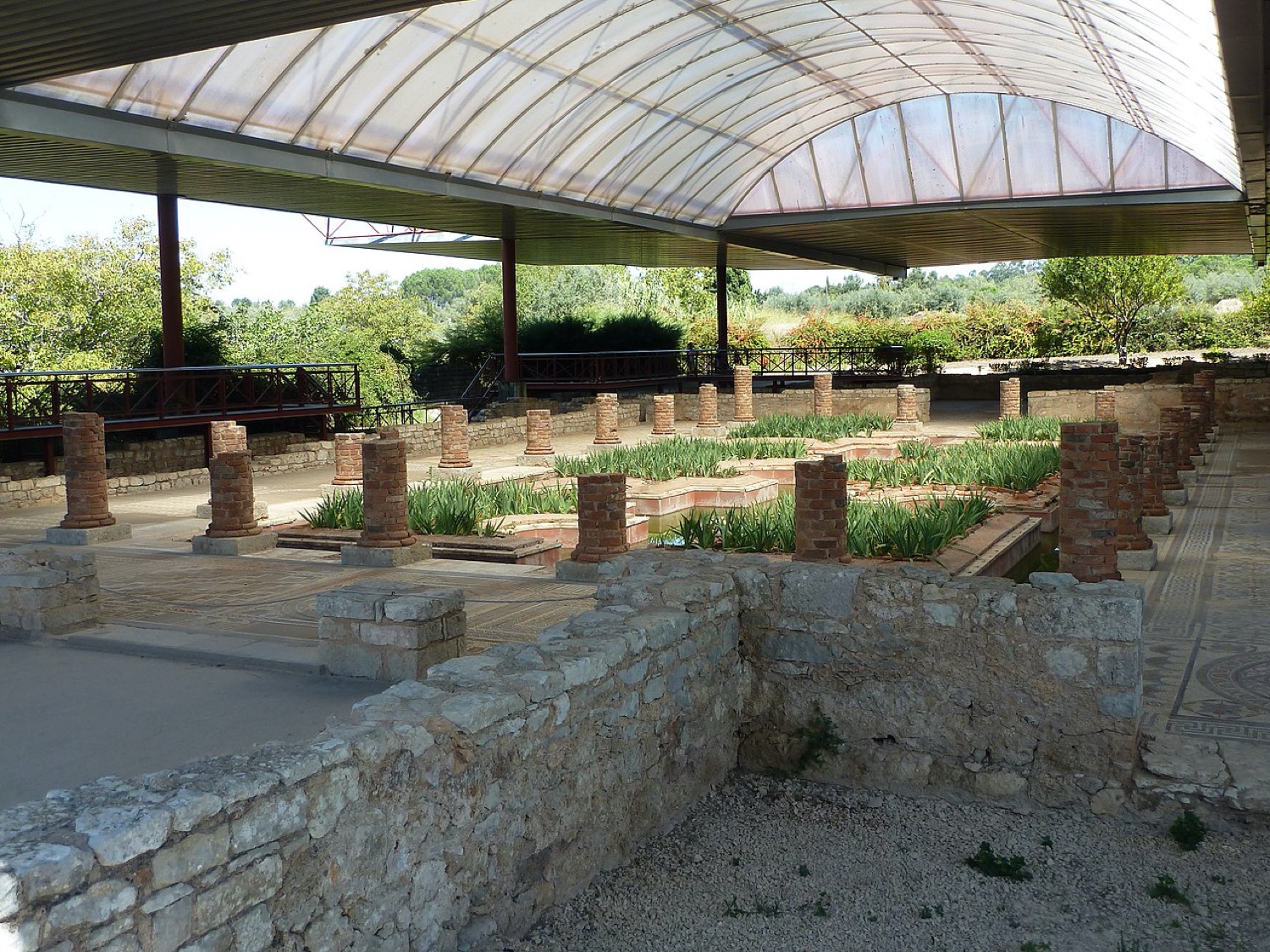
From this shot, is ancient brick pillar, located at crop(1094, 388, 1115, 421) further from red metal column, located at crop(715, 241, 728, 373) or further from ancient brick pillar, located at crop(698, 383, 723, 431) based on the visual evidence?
red metal column, located at crop(715, 241, 728, 373)

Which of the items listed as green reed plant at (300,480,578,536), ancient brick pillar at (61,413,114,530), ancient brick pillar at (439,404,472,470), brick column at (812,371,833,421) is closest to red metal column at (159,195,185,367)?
ancient brick pillar at (439,404,472,470)

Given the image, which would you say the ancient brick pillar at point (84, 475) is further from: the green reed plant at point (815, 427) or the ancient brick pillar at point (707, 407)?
the ancient brick pillar at point (707, 407)

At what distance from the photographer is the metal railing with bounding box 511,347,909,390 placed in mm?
29859

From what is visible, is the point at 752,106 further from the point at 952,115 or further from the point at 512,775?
the point at 512,775

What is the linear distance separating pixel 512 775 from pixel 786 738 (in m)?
2.23

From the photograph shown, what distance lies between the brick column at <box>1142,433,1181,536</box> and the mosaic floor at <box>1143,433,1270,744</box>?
172 millimetres

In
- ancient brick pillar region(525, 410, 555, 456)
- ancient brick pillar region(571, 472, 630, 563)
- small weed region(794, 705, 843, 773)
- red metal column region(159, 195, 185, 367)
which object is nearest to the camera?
small weed region(794, 705, 843, 773)

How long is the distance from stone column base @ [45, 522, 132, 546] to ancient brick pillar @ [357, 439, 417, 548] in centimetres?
360

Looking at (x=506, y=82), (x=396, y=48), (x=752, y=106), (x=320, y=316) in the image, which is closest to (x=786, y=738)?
(x=396, y=48)

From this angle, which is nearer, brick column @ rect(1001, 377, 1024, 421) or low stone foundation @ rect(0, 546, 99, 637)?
low stone foundation @ rect(0, 546, 99, 637)

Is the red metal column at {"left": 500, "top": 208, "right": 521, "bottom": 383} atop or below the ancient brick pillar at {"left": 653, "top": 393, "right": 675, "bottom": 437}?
atop

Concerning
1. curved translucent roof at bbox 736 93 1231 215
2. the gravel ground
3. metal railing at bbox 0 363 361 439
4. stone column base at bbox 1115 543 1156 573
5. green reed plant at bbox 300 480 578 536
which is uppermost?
curved translucent roof at bbox 736 93 1231 215

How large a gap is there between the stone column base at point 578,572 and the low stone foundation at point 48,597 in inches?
139

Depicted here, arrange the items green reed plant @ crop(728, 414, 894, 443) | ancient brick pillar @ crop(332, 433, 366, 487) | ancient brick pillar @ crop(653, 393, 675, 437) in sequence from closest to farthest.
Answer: ancient brick pillar @ crop(332, 433, 366, 487), green reed plant @ crop(728, 414, 894, 443), ancient brick pillar @ crop(653, 393, 675, 437)
